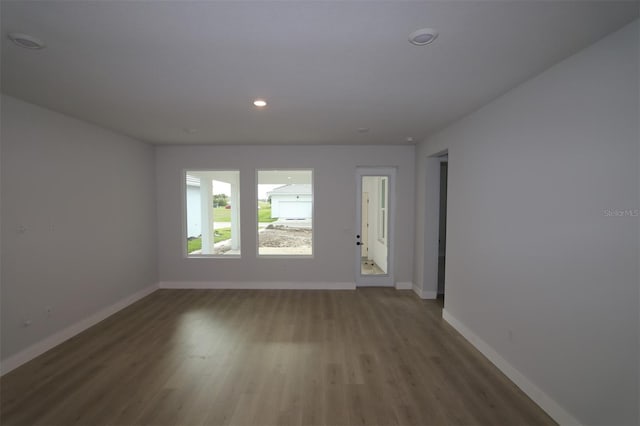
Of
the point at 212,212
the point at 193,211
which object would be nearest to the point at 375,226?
the point at 212,212

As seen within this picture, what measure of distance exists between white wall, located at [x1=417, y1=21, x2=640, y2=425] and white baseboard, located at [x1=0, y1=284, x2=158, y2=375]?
4855 mm

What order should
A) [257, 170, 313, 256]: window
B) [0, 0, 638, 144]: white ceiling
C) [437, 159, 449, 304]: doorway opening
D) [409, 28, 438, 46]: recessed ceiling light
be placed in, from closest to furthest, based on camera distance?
[0, 0, 638, 144]: white ceiling → [409, 28, 438, 46]: recessed ceiling light → [437, 159, 449, 304]: doorway opening → [257, 170, 313, 256]: window

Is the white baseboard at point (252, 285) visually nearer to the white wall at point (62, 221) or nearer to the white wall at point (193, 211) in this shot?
the white wall at point (62, 221)

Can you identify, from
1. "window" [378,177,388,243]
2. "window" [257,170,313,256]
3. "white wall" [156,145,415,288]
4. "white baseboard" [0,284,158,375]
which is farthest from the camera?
"window" [378,177,388,243]

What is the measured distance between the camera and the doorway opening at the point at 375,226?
521cm

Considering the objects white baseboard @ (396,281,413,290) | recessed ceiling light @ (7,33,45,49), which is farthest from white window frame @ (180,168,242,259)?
recessed ceiling light @ (7,33,45,49)

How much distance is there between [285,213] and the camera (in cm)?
529

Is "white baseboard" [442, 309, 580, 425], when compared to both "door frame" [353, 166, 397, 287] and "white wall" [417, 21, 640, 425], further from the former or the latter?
"door frame" [353, 166, 397, 287]

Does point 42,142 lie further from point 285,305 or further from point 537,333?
point 537,333

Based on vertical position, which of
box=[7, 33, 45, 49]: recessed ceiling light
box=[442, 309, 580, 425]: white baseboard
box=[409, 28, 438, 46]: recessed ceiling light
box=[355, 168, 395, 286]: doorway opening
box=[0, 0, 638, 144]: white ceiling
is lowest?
box=[442, 309, 580, 425]: white baseboard

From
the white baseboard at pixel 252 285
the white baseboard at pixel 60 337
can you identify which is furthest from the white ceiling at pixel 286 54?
the white baseboard at pixel 252 285

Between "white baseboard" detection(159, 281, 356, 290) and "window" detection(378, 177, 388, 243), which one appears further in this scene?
"window" detection(378, 177, 388, 243)

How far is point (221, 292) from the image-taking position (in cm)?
493

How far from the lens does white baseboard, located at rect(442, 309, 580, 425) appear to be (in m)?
2.01
